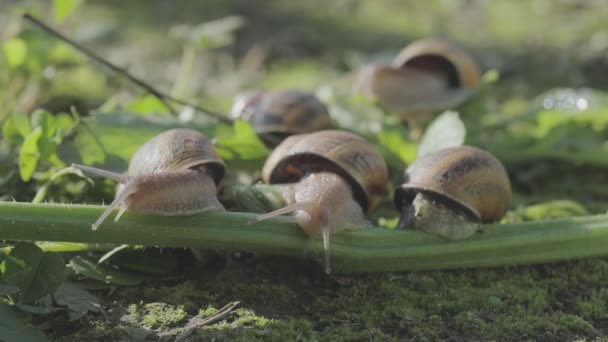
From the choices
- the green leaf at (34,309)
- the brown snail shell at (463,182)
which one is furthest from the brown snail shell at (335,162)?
the green leaf at (34,309)

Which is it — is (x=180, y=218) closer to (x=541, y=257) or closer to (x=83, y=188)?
(x=83, y=188)

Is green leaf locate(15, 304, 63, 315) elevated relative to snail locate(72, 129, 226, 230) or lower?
lower

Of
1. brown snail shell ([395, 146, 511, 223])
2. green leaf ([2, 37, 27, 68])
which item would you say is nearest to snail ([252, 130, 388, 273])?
brown snail shell ([395, 146, 511, 223])

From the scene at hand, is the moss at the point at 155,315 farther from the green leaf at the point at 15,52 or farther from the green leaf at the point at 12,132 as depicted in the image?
the green leaf at the point at 15,52

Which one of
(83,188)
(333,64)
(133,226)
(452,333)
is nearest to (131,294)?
(133,226)

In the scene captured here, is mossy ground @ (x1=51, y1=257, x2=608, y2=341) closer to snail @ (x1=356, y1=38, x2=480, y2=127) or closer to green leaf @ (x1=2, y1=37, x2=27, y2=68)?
snail @ (x1=356, y1=38, x2=480, y2=127)

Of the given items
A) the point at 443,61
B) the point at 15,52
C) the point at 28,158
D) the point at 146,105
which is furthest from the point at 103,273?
the point at 443,61
